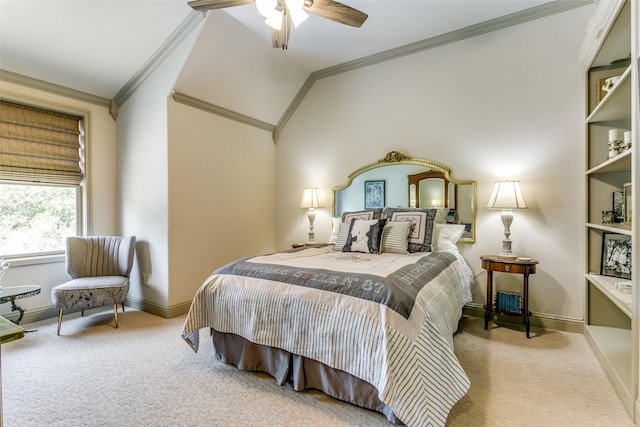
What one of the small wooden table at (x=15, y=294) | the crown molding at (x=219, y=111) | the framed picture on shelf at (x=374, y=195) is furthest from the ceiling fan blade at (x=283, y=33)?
the small wooden table at (x=15, y=294)

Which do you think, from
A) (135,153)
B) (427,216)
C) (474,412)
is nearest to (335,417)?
(474,412)

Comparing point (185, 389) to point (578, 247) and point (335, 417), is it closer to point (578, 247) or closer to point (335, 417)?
point (335, 417)

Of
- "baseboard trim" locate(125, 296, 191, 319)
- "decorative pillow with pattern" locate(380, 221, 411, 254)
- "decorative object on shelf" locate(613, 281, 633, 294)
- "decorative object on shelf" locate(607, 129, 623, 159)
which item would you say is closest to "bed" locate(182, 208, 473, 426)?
"decorative pillow with pattern" locate(380, 221, 411, 254)

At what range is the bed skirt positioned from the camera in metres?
1.83

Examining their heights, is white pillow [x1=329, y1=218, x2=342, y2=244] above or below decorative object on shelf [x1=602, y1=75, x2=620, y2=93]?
below

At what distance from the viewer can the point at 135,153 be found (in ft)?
12.4

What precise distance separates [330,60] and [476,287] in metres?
3.30

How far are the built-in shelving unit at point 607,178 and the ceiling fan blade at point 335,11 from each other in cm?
161

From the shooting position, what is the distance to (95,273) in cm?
352

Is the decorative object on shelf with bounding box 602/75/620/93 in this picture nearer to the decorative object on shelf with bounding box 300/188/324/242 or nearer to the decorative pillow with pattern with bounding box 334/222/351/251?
the decorative pillow with pattern with bounding box 334/222/351/251

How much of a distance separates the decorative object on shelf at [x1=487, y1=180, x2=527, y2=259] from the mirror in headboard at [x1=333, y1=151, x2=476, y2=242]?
12.5 inches

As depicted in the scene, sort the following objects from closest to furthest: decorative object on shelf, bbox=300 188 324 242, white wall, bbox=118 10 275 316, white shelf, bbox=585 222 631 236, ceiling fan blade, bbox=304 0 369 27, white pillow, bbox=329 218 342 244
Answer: ceiling fan blade, bbox=304 0 369 27 < white shelf, bbox=585 222 631 236 < white wall, bbox=118 10 275 316 < white pillow, bbox=329 218 342 244 < decorative object on shelf, bbox=300 188 324 242

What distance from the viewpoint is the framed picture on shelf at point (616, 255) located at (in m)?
2.54

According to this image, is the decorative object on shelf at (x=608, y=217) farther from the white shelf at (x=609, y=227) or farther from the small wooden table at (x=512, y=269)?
the small wooden table at (x=512, y=269)
